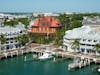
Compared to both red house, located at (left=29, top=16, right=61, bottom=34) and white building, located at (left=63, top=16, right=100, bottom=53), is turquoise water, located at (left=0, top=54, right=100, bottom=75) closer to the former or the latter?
white building, located at (left=63, top=16, right=100, bottom=53)

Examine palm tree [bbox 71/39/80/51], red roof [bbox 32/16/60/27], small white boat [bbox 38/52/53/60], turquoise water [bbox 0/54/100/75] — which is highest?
red roof [bbox 32/16/60/27]

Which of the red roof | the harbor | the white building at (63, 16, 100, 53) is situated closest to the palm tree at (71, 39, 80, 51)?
the white building at (63, 16, 100, 53)

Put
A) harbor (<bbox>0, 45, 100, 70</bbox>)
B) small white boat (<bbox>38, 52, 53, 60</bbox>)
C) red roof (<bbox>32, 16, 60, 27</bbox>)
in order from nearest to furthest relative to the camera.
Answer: harbor (<bbox>0, 45, 100, 70</bbox>), small white boat (<bbox>38, 52, 53, 60</bbox>), red roof (<bbox>32, 16, 60, 27</bbox>)

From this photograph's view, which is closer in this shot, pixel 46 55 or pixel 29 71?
pixel 29 71

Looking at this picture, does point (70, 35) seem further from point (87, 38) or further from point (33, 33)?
point (33, 33)

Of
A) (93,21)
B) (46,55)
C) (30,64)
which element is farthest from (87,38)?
(93,21)

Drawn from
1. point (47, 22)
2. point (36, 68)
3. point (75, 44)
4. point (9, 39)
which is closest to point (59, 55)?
point (75, 44)

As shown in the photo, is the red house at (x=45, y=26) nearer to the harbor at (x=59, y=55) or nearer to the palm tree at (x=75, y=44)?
the harbor at (x=59, y=55)

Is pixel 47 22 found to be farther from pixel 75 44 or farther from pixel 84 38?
pixel 84 38
